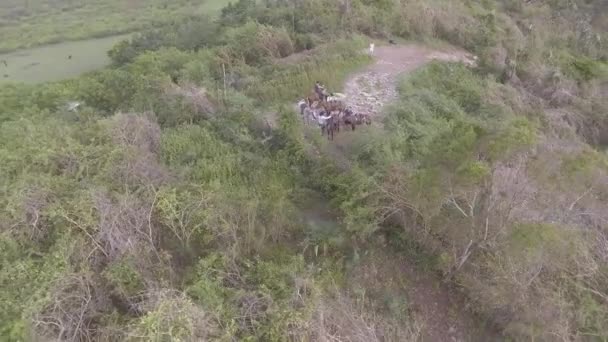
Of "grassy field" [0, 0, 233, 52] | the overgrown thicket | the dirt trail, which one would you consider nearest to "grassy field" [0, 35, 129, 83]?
"grassy field" [0, 0, 233, 52]

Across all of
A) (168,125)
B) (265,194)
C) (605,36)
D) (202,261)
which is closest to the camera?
(202,261)

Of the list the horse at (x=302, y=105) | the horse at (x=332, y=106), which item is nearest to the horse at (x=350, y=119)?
the horse at (x=332, y=106)

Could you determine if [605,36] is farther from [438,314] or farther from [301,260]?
[301,260]

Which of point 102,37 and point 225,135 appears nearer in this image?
point 225,135

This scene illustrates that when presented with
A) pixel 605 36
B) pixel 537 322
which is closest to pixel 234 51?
pixel 537 322

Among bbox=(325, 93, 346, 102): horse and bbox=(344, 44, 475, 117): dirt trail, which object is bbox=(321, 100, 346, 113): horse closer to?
bbox=(325, 93, 346, 102): horse
